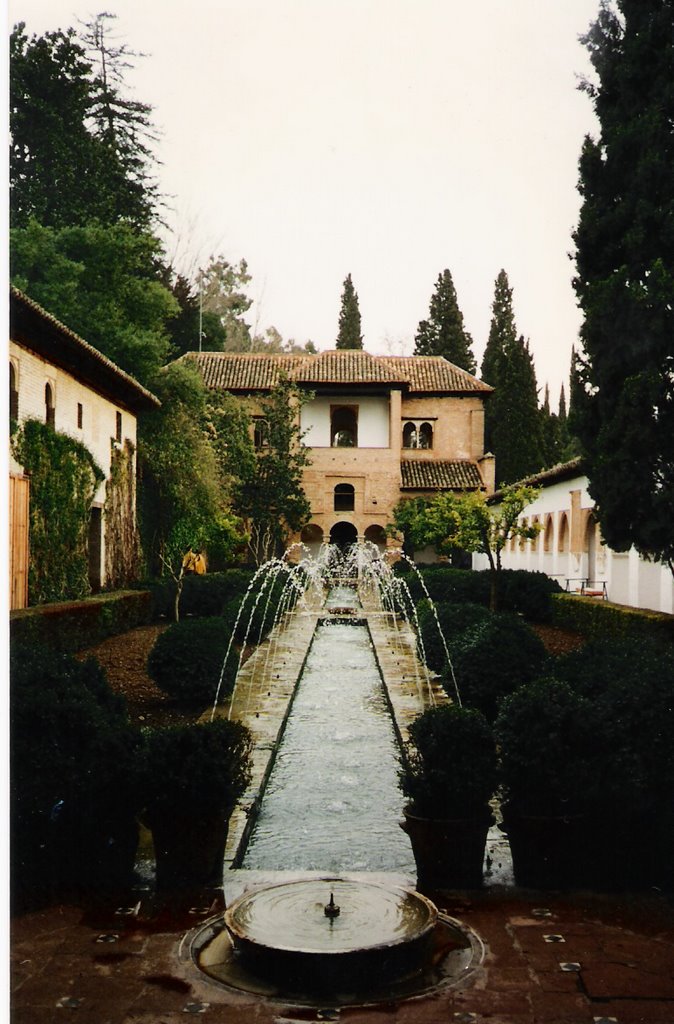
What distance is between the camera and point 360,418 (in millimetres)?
30906

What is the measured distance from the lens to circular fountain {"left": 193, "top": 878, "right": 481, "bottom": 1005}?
121 inches

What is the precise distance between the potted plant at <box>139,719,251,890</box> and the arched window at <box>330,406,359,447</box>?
2733 centimetres

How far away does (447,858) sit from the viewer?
13.4 ft

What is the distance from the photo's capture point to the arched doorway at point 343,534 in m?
32.0

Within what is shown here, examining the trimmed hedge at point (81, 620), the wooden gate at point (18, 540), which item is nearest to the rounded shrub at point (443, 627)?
the trimmed hedge at point (81, 620)

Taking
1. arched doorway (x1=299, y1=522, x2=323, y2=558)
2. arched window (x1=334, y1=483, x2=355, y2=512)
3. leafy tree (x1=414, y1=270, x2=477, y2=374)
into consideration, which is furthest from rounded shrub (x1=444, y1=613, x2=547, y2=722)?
arched window (x1=334, y1=483, x2=355, y2=512)

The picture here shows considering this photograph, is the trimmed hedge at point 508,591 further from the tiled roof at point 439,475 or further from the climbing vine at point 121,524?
the tiled roof at point 439,475

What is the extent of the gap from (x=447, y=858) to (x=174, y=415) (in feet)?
57.5

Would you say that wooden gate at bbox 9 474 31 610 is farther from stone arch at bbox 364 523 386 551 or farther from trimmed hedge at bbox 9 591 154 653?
stone arch at bbox 364 523 386 551

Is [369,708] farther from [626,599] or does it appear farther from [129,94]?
[626,599]

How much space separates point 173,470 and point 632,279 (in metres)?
12.7

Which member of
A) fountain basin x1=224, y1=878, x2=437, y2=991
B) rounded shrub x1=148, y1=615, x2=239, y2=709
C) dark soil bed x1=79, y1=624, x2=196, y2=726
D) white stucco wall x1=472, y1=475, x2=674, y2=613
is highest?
white stucco wall x1=472, y1=475, x2=674, y2=613

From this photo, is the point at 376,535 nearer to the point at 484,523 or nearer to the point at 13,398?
the point at 484,523

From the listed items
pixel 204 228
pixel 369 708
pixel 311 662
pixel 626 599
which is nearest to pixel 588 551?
pixel 626 599
